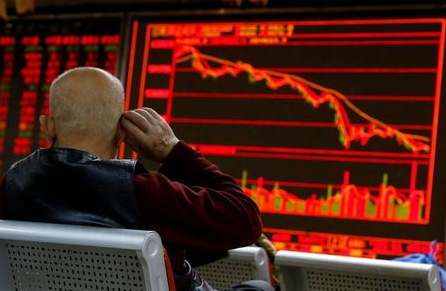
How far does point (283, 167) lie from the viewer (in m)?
3.66

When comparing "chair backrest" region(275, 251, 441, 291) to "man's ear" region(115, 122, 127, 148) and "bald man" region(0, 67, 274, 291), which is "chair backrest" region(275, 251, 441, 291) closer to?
"bald man" region(0, 67, 274, 291)

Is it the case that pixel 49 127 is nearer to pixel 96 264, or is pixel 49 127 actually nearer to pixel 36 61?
pixel 96 264

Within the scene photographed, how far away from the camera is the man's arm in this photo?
1.37 meters

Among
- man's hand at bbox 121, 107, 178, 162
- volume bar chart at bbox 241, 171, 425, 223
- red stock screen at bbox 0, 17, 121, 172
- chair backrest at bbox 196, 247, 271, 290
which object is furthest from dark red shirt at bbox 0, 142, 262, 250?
red stock screen at bbox 0, 17, 121, 172

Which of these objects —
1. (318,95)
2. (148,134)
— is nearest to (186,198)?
(148,134)

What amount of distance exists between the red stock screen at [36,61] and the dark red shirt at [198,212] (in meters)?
2.74

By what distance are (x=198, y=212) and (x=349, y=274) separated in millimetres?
412

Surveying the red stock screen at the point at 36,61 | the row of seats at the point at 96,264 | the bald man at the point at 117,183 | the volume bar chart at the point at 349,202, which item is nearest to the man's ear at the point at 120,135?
the bald man at the point at 117,183

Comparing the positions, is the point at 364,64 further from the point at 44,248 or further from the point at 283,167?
the point at 44,248

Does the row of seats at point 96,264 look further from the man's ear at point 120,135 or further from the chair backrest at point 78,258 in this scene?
the man's ear at point 120,135

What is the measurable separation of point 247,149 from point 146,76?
68 centimetres

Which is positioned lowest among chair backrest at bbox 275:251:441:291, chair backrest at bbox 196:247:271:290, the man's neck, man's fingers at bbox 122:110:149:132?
chair backrest at bbox 196:247:271:290

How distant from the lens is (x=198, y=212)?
1378 millimetres

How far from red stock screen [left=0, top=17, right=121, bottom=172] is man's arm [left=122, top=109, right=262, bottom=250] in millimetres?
2626
